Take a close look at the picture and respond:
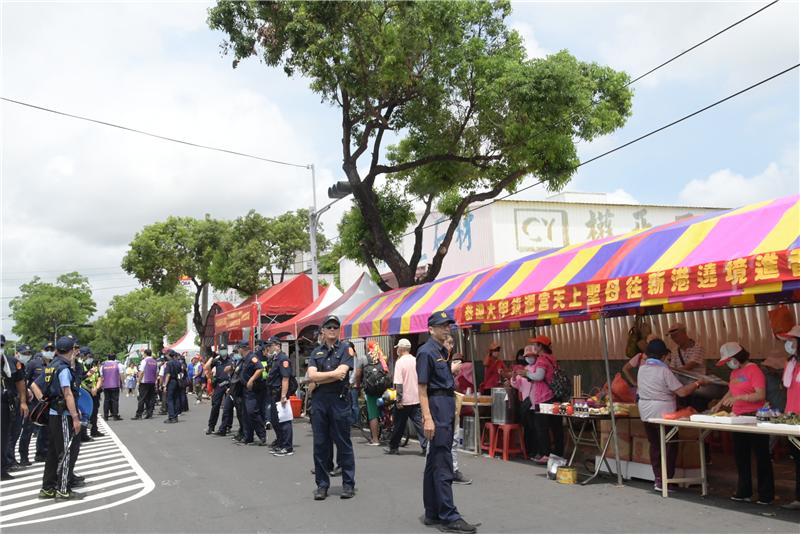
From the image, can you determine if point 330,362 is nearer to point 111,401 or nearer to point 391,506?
point 391,506

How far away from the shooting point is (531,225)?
2933 centimetres

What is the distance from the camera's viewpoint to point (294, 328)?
18.8m

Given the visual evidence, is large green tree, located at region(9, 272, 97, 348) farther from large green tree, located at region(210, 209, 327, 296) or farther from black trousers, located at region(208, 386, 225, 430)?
black trousers, located at region(208, 386, 225, 430)

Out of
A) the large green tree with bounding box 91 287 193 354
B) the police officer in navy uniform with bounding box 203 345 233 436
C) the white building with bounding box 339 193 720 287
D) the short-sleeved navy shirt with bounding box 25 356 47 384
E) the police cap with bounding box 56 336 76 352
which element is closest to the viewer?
the police cap with bounding box 56 336 76 352

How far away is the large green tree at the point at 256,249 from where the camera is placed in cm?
3600

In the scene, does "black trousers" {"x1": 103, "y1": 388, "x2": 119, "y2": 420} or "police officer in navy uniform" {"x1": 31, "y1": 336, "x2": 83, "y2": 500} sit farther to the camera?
"black trousers" {"x1": 103, "y1": 388, "x2": 119, "y2": 420}

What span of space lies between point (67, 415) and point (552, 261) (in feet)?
23.1

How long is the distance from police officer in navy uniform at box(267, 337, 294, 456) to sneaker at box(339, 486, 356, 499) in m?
3.31

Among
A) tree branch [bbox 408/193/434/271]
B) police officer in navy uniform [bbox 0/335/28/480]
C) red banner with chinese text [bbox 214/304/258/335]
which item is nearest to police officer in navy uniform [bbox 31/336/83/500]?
police officer in navy uniform [bbox 0/335/28/480]

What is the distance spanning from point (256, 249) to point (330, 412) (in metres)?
28.8

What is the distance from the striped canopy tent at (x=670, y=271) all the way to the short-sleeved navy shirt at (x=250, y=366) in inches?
158

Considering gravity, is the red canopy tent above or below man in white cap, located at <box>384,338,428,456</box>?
above

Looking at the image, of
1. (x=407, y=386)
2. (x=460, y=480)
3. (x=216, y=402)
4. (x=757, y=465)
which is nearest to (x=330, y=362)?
(x=460, y=480)

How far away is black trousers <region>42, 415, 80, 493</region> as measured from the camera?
328 inches
